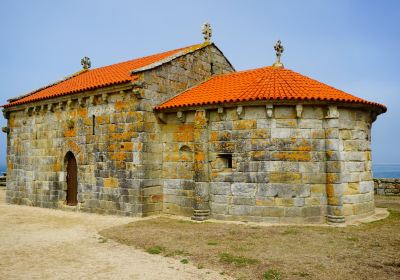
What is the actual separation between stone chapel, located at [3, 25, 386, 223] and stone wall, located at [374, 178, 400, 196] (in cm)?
629

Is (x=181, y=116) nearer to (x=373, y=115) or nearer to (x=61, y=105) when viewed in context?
(x=61, y=105)

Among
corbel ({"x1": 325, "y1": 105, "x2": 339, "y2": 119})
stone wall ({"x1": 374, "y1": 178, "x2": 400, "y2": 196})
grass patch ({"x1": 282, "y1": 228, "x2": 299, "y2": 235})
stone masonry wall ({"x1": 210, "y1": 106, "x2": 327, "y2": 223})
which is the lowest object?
grass patch ({"x1": 282, "y1": 228, "x2": 299, "y2": 235})

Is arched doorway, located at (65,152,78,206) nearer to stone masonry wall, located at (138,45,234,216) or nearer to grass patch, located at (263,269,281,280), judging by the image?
stone masonry wall, located at (138,45,234,216)

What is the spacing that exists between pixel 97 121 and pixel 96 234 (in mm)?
4634

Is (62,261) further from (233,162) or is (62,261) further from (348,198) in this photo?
(348,198)

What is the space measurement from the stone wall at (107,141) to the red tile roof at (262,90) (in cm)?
86

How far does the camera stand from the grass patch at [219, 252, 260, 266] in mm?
6049

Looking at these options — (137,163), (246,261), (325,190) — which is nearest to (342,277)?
(246,261)

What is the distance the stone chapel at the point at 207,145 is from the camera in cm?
950

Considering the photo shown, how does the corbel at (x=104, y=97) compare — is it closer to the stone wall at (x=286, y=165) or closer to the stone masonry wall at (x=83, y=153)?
the stone masonry wall at (x=83, y=153)

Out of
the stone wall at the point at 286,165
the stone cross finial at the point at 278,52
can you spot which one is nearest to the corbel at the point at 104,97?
the stone wall at the point at 286,165

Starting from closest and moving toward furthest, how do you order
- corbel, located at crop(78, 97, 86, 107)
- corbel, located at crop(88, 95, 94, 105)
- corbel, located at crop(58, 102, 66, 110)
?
1. corbel, located at crop(88, 95, 94, 105)
2. corbel, located at crop(78, 97, 86, 107)
3. corbel, located at crop(58, 102, 66, 110)

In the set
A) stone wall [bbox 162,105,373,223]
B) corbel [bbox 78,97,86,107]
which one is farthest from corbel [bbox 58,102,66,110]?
stone wall [bbox 162,105,373,223]

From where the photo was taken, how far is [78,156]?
1254cm
